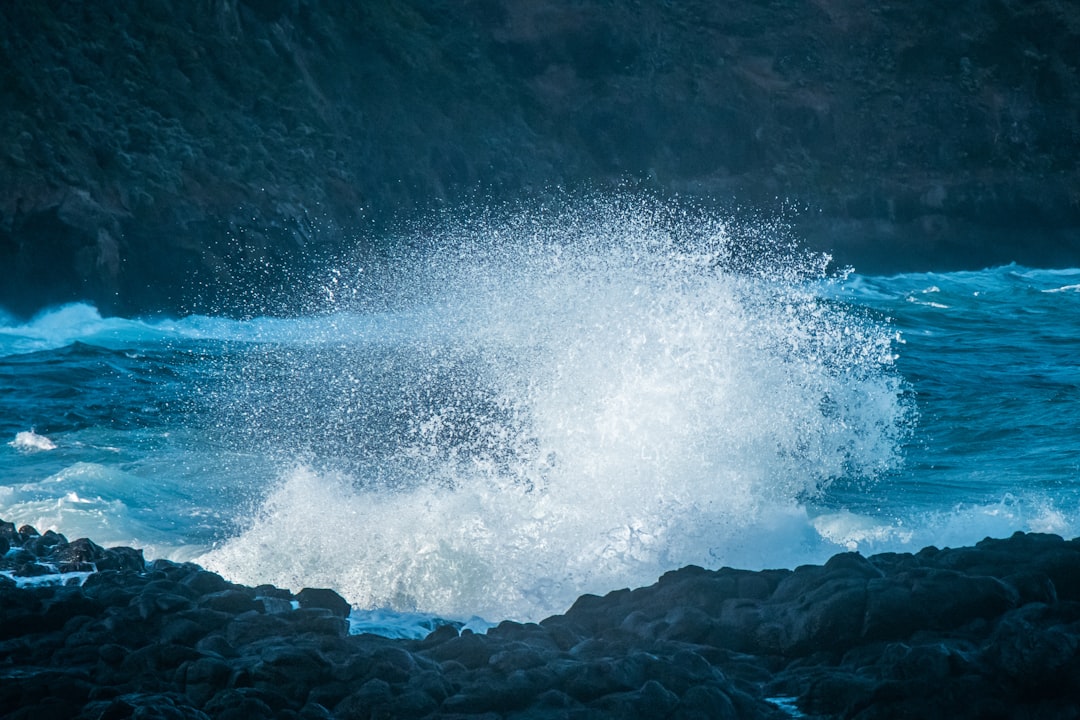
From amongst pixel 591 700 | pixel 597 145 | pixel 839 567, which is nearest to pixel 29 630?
pixel 591 700

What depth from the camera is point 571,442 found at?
9.05 m

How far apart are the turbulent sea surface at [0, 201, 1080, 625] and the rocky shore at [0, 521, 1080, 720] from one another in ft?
4.53

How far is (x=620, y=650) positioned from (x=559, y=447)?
13.2 feet

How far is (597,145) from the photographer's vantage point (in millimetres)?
39500

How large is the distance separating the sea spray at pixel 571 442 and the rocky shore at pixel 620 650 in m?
1.34

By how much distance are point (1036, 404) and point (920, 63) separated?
3536cm

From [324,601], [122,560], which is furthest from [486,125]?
[324,601]

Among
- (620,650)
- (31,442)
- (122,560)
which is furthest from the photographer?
(31,442)

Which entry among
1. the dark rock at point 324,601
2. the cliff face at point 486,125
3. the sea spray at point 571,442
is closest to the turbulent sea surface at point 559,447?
the sea spray at point 571,442

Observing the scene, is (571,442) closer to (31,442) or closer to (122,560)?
(122,560)

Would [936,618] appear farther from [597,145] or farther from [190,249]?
[597,145]

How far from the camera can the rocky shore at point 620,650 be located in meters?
4.18

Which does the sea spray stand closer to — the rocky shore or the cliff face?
the rocky shore

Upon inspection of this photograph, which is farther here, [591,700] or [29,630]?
[29,630]
